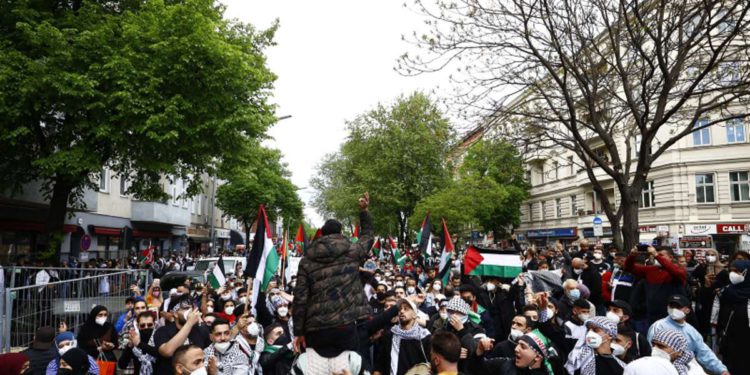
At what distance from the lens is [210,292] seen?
10.5m

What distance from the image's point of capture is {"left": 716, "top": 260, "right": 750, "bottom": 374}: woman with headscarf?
773 centimetres

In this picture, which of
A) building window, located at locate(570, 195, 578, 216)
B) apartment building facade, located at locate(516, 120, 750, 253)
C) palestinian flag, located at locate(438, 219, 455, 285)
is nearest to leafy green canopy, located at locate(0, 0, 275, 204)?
palestinian flag, located at locate(438, 219, 455, 285)

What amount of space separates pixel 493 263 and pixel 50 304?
26.3 feet

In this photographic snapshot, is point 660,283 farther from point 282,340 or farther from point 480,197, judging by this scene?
point 480,197

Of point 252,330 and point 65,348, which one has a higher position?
point 252,330

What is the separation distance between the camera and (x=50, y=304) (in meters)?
9.72

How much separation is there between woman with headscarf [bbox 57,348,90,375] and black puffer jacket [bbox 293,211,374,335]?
2.68 m

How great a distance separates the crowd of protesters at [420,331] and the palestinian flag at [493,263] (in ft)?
1.01

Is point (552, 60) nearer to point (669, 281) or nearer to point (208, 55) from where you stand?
point (669, 281)

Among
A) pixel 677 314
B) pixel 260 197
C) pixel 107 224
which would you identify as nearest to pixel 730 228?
pixel 677 314

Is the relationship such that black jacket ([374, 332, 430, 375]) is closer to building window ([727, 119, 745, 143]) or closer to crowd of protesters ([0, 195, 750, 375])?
crowd of protesters ([0, 195, 750, 375])

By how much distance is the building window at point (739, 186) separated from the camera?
32625mm

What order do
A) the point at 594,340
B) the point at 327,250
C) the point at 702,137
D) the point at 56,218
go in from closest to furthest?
the point at 327,250 → the point at 594,340 → the point at 56,218 → the point at 702,137

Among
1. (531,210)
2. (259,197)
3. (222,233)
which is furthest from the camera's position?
(531,210)
